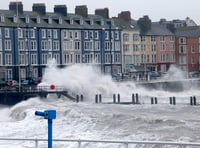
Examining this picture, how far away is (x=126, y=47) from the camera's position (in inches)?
4072

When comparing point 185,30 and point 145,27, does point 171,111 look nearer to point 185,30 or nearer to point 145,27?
point 145,27

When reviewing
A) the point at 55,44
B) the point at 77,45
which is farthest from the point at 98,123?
the point at 77,45

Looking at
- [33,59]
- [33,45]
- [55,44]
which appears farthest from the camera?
[55,44]

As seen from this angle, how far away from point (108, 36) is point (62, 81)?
23.4m

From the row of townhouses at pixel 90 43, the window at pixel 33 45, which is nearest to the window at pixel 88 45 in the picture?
the row of townhouses at pixel 90 43

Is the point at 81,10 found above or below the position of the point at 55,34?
above

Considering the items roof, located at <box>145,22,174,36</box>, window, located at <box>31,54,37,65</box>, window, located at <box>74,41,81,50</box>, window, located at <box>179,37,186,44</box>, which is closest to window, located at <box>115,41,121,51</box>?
window, located at <box>74,41,81,50</box>

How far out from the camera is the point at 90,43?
9544 centimetres

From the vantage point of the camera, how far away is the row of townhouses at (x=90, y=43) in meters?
84.4

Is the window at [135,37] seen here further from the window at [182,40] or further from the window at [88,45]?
the window at [182,40]

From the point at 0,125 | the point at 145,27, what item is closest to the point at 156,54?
the point at 145,27

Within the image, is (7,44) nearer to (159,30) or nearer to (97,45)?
(97,45)

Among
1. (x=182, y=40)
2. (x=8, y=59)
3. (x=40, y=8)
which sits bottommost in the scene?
(x=8, y=59)

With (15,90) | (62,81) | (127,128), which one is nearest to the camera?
(127,128)
